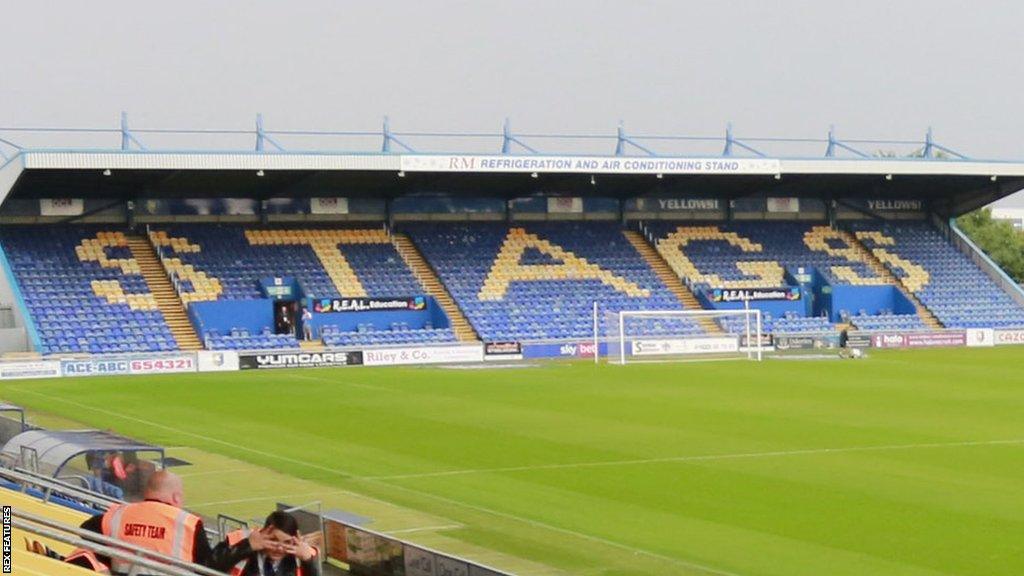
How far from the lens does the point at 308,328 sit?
53.5 metres

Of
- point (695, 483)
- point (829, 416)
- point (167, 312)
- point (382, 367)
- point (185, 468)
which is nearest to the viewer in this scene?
point (695, 483)

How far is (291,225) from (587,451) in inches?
1384

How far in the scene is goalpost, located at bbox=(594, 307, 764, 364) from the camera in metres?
51.9

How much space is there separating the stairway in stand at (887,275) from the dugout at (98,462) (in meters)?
48.6

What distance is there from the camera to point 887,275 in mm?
64000

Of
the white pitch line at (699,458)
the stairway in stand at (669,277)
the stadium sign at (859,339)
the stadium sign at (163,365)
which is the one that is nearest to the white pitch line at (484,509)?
the white pitch line at (699,458)

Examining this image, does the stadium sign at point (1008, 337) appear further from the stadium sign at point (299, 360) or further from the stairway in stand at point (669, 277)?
the stadium sign at point (299, 360)

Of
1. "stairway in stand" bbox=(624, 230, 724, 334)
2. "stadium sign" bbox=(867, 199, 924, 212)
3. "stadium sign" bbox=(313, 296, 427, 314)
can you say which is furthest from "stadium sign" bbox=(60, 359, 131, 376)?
"stadium sign" bbox=(867, 199, 924, 212)

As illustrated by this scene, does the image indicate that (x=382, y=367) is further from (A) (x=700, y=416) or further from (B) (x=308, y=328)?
(A) (x=700, y=416)

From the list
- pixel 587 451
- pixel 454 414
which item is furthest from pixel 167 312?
pixel 587 451

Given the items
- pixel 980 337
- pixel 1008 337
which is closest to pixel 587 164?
pixel 980 337

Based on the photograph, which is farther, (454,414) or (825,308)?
(825,308)

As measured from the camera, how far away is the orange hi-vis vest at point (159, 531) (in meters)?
8.68

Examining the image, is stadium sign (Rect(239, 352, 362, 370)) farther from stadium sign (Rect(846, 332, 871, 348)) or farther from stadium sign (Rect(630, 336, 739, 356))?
stadium sign (Rect(846, 332, 871, 348))
